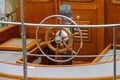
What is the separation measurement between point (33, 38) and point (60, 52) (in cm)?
109

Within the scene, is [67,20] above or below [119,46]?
above

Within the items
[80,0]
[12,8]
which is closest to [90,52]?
[80,0]

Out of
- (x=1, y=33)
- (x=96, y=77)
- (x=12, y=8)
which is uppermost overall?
(x=12, y=8)

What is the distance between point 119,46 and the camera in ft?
12.4

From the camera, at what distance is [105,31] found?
3.97 m

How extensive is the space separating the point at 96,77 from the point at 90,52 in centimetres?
140

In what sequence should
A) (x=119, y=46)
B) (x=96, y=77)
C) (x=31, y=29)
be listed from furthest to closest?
(x=31, y=29) → (x=119, y=46) → (x=96, y=77)

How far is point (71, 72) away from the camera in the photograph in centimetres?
262

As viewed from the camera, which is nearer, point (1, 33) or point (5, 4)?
point (1, 33)

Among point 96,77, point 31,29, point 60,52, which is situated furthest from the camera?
point 31,29

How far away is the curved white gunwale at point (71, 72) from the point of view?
2607 mm

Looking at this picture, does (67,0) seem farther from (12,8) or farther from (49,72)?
(49,72)

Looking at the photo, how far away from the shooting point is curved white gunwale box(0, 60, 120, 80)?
103 inches

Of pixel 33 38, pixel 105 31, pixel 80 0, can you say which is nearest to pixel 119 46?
pixel 105 31
